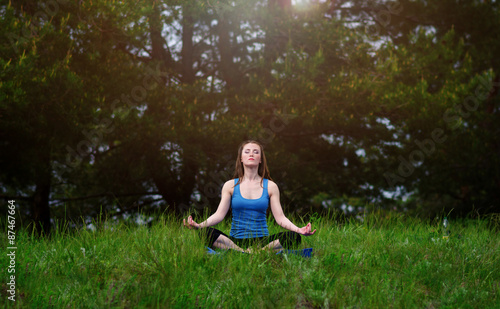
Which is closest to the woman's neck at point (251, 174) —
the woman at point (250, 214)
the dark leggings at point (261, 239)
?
the woman at point (250, 214)

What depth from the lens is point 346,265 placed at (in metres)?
3.87

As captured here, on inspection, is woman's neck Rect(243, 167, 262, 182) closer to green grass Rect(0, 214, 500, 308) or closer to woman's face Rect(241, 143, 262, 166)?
woman's face Rect(241, 143, 262, 166)

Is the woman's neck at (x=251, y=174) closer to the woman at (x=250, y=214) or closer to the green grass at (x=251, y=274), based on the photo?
the woman at (x=250, y=214)

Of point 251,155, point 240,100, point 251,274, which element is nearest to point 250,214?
point 251,155

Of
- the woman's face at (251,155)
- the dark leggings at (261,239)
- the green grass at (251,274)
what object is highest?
the woman's face at (251,155)

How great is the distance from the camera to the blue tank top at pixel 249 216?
164 inches

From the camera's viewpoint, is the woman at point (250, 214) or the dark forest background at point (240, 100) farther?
the dark forest background at point (240, 100)

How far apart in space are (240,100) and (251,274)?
6002 mm

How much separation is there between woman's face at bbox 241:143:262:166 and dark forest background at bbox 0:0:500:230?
3.91m

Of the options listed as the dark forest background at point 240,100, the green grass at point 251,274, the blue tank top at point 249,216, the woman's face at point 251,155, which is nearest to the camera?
the green grass at point 251,274

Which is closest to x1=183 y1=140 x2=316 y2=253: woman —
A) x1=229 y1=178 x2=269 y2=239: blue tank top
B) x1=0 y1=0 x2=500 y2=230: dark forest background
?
x1=229 y1=178 x2=269 y2=239: blue tank top

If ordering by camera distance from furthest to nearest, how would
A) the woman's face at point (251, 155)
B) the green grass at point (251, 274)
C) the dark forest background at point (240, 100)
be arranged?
the dark forest background at point (240, 100)
the woman's face at point (251, 155)
the green grass at point (251, 274)

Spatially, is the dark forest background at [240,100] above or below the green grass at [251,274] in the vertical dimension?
above

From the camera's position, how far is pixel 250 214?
420 cm
